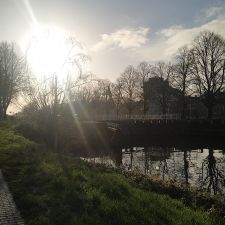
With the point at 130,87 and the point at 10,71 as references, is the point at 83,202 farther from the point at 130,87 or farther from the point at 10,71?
the point at 130,87

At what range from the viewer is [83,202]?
847cm

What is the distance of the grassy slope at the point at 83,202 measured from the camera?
7414 mm

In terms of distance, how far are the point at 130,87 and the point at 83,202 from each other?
217 ft

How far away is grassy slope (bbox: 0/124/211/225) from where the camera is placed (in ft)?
24.3

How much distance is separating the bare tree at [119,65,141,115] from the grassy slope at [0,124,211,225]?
60.7 meters

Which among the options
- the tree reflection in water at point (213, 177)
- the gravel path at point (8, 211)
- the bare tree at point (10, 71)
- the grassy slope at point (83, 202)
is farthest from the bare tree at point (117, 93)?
the gravel path at point (8, 211)

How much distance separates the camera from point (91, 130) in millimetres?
42344

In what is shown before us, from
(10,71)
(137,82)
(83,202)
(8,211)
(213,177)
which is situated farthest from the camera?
(137,82)

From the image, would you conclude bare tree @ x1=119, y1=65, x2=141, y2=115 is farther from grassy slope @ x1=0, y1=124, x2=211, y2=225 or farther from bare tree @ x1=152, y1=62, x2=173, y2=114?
grassy slope @ x1=0, y1=124, x2=211, y2=225

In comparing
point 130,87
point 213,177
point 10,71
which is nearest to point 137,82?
point 130,87

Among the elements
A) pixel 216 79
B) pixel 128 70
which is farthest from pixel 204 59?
pixel 128 70

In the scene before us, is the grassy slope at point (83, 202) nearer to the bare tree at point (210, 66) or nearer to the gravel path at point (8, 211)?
the gravel path at point (8, 211)

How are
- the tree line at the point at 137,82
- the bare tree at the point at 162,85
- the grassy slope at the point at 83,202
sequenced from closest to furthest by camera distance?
the grassy slope at the point at 83,202 < the tree line at the point at 137,82 < the bare tree at the point at 162,85

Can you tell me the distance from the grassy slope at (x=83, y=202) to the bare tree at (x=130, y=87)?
60670mm
